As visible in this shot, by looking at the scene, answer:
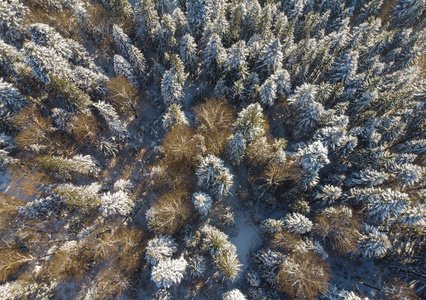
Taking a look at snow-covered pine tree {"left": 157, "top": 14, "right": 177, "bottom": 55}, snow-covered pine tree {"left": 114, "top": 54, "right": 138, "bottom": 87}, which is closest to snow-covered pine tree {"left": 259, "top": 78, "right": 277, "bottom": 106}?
snow-covered pine tree {"left": 157, "top": 14, "right": 177, "bottom": 55}

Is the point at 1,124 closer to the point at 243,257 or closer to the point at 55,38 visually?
the point at 55,38

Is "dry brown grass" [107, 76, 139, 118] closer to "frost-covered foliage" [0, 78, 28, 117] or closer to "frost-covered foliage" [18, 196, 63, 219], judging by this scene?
"frost-covered foliage" [0, 78, 28, 117]

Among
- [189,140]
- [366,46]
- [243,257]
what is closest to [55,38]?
[189,140]

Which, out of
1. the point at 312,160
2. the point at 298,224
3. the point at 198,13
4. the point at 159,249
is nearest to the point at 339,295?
the point at 298,224

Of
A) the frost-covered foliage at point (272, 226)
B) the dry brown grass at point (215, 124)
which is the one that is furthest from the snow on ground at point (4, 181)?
the frost-covered foliage at point (272, 226)

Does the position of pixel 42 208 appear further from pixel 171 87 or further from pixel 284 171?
pixel 284 171
